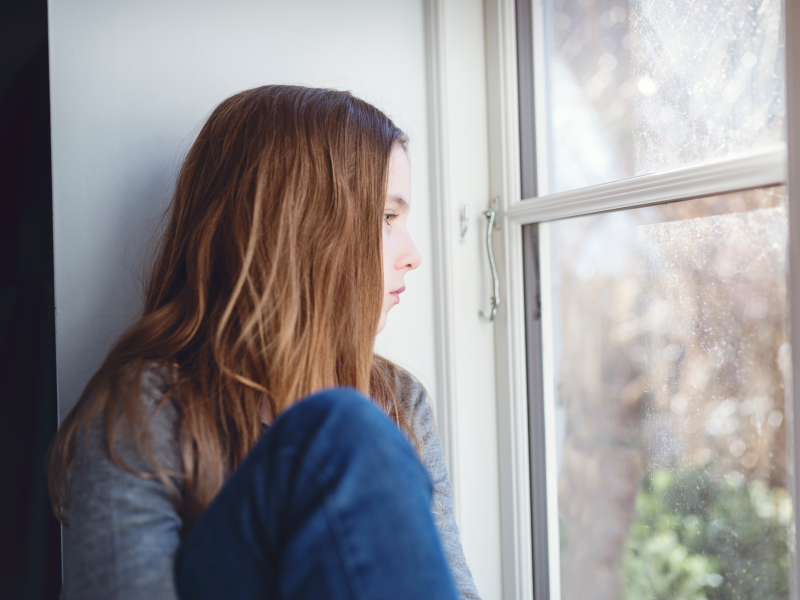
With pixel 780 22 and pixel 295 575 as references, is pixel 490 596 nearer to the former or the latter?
pixel 295 575

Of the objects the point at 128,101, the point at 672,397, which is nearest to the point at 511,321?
the point at 672,397

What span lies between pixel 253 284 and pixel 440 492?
47 cm

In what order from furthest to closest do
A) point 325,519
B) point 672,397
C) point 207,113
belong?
1. point 207,113
2. point 672,397
3. point 325,519

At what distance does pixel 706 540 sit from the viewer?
2.54 ft

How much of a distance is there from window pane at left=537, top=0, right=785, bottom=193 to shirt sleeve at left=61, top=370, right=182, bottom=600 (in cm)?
82

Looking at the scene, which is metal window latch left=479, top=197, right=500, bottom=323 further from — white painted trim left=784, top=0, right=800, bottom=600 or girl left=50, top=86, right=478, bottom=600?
white painted trim left=784, top=0, right=800, bottom=600

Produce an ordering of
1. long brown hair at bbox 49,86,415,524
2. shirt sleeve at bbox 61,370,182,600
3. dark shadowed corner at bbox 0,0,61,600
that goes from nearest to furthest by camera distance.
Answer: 1. shirt sleeve at bbox 61,370,182,600
2. long brown hair at bbox 49,86,415,524
3. dark shadowed corner at bbox 0,0,61,600

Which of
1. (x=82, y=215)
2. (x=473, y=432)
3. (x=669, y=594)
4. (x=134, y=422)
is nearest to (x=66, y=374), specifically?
(x=82, y=215)

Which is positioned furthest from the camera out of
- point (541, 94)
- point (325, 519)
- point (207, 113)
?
point (541, 94)

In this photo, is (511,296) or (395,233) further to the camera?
(511,296)

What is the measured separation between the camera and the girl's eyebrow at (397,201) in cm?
84

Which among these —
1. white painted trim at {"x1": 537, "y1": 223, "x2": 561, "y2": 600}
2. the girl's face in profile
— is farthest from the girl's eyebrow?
white painted trim at {"x1": 537, "y1": 223, "x2": 561, "y2": 600}

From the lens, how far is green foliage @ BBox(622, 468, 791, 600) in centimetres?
69

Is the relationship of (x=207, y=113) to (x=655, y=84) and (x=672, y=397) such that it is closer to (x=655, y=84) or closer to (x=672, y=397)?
(x=655, y=84)
